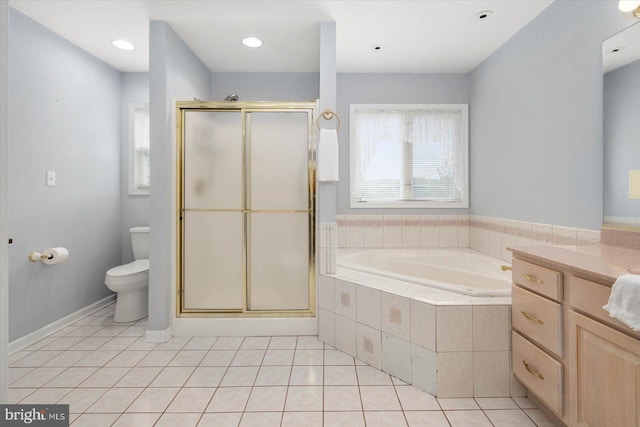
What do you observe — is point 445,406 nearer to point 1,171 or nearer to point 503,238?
point 503,238

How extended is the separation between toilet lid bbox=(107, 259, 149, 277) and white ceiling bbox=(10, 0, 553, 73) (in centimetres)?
197

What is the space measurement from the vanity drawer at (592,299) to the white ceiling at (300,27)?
77.2 inches

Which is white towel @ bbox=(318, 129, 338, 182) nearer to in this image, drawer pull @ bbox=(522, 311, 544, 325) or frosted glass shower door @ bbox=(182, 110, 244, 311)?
frosted glass shower door @ bbox=(182, 110, 244, 311)

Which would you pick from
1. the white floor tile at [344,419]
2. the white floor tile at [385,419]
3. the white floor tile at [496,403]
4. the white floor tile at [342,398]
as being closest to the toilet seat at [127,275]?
the white floor tile at [342,398]

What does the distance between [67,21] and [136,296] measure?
89.1 inches

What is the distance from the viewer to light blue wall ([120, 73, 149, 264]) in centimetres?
335

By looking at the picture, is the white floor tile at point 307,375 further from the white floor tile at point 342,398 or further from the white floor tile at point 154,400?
the white floor tile at point 154,400

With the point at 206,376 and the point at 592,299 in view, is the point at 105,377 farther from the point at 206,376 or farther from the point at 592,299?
the point at 592,299

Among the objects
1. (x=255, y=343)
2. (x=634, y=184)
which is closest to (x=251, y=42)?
(x=255, y=343)

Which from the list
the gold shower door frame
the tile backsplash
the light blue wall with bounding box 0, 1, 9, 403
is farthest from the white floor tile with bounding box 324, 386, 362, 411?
the tile backsplash

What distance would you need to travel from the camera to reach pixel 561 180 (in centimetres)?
210

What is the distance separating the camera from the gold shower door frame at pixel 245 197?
8.20 feet

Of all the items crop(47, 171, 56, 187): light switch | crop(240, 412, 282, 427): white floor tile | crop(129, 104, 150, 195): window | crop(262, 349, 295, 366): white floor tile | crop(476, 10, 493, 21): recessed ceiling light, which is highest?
crop(476, 10, 493, 21): recessed ceiling light

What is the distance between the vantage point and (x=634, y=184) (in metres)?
→ 1.62
